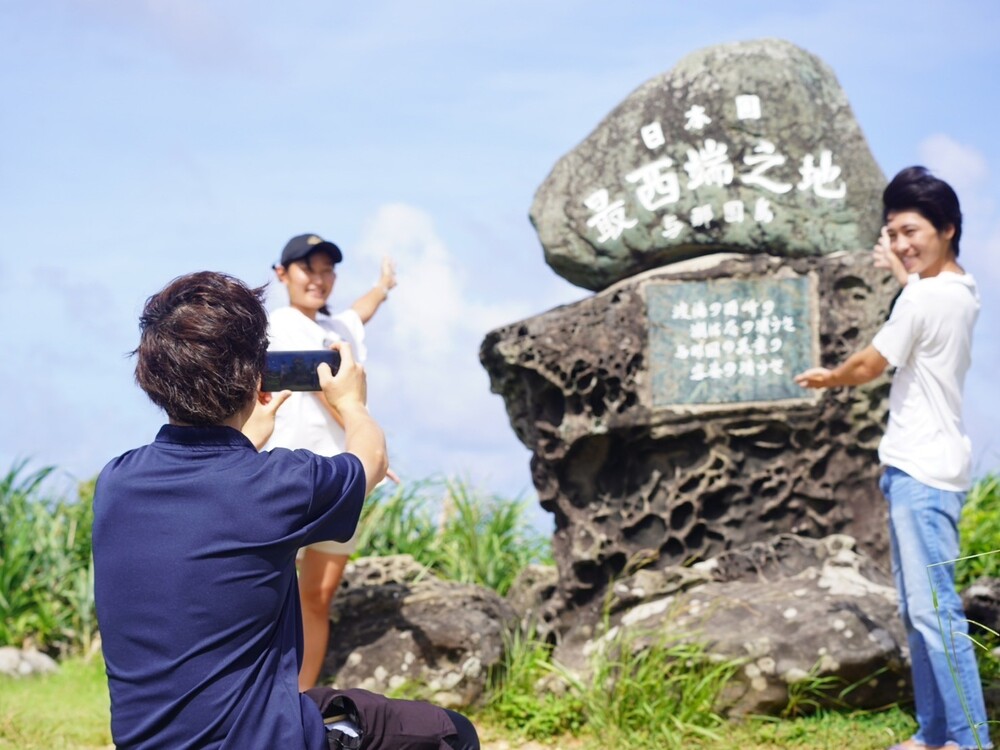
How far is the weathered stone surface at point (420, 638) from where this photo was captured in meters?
5.80

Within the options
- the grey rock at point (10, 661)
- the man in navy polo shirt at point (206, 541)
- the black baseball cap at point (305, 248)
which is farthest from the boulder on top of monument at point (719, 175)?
the grey rock at point (10, 661)

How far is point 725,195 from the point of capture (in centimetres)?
653

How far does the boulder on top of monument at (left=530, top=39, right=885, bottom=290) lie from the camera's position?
6.52 meters

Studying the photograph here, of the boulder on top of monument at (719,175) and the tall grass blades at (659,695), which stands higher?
the boulder on top of monument at (719,175)

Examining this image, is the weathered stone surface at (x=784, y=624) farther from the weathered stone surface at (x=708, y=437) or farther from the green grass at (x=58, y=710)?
the green grass at (x=58, y=710)

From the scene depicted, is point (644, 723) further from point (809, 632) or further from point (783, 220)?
point (783, 220)

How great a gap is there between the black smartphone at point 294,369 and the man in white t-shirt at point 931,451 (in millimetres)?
2377

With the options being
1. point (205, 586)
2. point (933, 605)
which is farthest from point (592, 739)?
point (205, 586)

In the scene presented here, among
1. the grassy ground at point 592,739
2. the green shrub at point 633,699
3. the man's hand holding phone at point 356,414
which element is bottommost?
the grassy ground at point 592,739

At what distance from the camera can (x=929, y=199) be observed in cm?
457

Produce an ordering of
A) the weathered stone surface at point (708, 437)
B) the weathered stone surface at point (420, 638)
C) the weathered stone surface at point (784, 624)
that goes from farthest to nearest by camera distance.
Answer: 1. the weathered stone surface at point (708, 437)
2. the weathered stone surface at point (420, 638)
3. the weathered stone surface at point (784, 624)

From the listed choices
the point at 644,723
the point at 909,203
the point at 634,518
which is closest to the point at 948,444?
the point at 909,203

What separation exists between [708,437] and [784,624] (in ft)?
3.98

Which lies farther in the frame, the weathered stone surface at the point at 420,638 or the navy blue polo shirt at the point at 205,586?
the weathered stone surface at the point at 420,638
